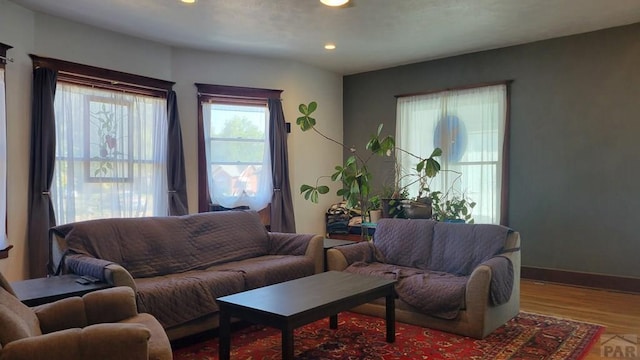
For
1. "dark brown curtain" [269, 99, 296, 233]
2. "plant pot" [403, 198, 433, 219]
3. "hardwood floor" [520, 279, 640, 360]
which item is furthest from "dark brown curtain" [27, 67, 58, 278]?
"hardwood floor" [520, 279, 640, 360]

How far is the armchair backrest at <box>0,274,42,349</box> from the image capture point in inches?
68.1

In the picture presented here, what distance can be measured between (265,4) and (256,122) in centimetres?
203

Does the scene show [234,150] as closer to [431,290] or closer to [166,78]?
[166,78]

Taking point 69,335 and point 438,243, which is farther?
point 438,243

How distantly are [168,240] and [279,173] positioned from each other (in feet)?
7.74

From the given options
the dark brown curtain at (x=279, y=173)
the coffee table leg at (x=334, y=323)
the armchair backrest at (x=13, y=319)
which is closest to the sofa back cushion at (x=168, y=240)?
the coffee table leg at (x=334, y=323)

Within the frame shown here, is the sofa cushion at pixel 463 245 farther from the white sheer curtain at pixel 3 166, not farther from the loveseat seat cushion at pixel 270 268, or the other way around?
the white sheer curtain at pixel 3 166

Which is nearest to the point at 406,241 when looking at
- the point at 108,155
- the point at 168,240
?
the point at 168,240

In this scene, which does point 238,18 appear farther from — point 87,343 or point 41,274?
point 87,343

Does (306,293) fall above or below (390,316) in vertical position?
above

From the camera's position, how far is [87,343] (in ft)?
5.90

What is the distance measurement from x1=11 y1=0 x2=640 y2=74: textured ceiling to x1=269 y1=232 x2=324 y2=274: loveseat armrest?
209 cm

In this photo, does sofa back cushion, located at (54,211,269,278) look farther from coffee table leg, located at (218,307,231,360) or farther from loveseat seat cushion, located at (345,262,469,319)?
loveseat seat cushion, located at (345,262,469,319)

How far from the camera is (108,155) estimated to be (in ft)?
15.5
